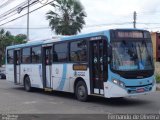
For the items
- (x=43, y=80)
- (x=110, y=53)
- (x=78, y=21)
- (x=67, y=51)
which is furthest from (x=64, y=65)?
(x=78, y=21)

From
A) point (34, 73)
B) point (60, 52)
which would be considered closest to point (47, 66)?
point (60, 52)

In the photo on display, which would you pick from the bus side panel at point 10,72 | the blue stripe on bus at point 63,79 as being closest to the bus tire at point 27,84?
the bus side panel at point 10,72

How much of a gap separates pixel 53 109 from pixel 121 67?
299cm

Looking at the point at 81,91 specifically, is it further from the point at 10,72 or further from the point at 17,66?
the point at 10,72

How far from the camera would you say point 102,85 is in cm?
1476

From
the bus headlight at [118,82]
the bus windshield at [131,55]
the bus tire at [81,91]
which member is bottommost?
the bus tire at [81,91]

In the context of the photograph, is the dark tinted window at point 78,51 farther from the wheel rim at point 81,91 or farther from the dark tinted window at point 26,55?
the dark tinted window at point 26,55

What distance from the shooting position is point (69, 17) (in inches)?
1768

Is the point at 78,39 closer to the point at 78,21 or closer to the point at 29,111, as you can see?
the point at 29,111

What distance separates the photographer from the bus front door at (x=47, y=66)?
19141 millimetres

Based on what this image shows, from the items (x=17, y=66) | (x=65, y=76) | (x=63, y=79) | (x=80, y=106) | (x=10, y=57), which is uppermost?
(x=10, y=57)

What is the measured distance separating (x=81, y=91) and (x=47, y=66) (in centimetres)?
379

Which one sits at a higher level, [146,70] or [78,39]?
[78,39]

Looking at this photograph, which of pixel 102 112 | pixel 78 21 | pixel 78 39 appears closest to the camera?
pixel 102 112
